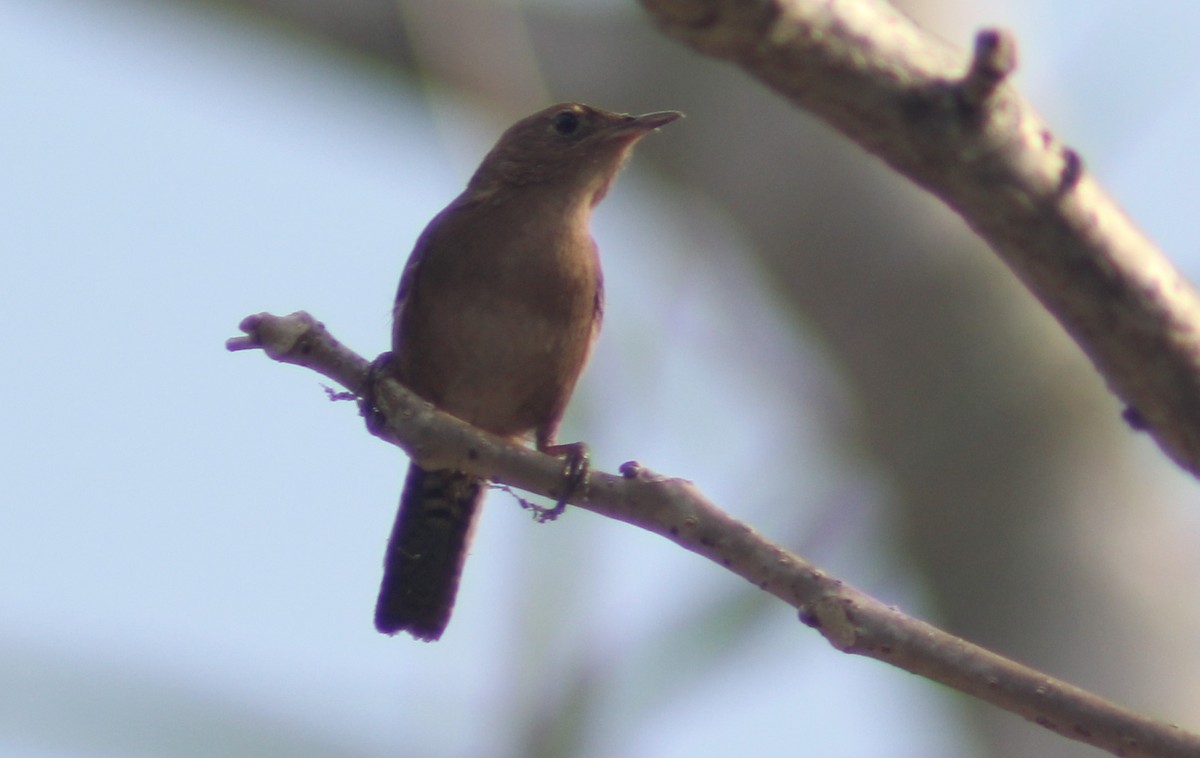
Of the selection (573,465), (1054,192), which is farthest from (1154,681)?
(1054,192)

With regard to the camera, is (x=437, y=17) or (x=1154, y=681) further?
(x=1154, y=681)

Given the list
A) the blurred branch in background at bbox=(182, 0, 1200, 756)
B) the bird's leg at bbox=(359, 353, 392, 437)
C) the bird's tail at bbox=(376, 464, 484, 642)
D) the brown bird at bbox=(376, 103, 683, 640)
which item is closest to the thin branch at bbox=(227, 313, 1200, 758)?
the bird's leg at bbox=(359, 353, 392, 437)

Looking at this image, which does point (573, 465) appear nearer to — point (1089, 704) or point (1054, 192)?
point (1089, 704)

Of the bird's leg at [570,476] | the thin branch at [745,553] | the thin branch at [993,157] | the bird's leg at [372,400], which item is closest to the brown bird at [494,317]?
the bird's leg at [570,476]

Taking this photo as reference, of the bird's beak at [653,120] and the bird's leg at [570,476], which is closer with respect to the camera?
the bird's leg at [570,476]

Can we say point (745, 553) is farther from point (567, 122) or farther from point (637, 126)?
point (567, 122)

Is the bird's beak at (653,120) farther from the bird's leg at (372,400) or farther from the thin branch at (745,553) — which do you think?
the thin branch at (745,553)

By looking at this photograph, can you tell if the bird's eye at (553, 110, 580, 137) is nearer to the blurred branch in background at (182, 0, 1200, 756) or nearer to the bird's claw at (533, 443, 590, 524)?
the blurred branch in background at (182, 0, 1200, 756)
